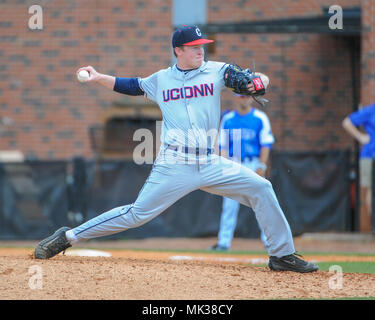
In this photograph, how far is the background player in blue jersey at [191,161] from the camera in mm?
5957

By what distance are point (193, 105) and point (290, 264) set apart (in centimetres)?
171

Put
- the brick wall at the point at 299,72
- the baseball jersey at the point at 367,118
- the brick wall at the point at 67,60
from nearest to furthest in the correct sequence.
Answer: the baseball jersey at the point at 367,118
the brick wall at the point at 299,72
the brick wall at the point at 67,60

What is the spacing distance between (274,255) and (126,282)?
4.76ft

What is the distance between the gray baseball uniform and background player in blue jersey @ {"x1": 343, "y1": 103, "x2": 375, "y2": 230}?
5140 millimetres

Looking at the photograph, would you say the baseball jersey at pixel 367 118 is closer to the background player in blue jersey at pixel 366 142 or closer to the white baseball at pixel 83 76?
the background player in blue jersey at pixel 366 142

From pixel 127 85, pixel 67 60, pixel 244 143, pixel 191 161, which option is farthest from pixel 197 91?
pixel 67 60

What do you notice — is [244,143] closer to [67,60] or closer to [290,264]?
[290,264]

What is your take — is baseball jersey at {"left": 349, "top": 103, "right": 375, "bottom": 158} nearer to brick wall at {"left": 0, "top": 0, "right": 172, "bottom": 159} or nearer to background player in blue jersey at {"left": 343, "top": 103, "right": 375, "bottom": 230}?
background player in blue jersey at {"left": 343, "top": 103, "right": 375, "bottom": 230}

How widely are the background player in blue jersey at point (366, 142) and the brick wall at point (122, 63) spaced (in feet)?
7.01

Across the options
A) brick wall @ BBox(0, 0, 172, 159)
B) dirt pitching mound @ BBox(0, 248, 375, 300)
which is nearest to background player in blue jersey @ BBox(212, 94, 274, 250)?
dirt pitching mound @ BBox(0, 248, 375, 300)

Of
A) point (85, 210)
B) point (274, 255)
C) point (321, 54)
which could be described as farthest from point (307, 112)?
point (274, 255)

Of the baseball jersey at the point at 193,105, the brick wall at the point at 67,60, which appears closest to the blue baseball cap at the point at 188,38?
the baseball jersey at the point at 193,105

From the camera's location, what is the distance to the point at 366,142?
10.9m

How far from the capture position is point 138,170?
1167 centimetres
